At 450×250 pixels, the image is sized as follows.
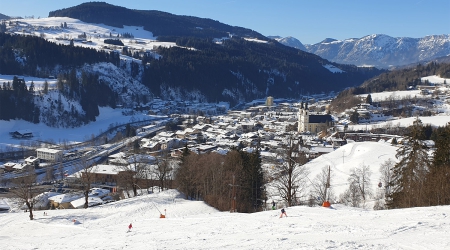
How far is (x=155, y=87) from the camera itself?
11750cm

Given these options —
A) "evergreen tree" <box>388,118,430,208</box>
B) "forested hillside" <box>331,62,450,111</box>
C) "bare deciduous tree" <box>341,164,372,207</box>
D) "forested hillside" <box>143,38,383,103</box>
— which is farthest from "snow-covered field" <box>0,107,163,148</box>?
"evergreen tree" <box>388,118,430,208</box>

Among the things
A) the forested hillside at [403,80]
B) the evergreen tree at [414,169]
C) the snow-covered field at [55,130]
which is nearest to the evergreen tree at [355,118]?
the forested hillside at [403,80]

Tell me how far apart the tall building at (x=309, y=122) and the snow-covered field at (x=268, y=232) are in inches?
2099

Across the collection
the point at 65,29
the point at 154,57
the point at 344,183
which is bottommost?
the point at 344,183

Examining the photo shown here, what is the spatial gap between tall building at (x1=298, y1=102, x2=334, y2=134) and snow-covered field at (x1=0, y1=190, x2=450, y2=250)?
175 ft

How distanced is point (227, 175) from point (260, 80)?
431 feet

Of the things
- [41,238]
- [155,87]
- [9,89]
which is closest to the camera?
[41,238]

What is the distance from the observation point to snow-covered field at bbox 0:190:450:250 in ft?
32.4

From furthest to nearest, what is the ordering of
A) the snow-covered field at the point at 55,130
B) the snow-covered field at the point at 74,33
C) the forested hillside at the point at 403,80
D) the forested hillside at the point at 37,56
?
the snow-covered field at the point at 74,33 < the forested hillside at the point at 403,80 < the forested hillside at the point at 37,56 < the snow-covered field at the point at 55,130

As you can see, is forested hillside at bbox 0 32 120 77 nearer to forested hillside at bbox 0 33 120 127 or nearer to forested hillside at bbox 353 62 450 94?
forested hillside at bbox 0 33 120 127

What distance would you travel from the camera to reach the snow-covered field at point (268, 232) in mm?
9883

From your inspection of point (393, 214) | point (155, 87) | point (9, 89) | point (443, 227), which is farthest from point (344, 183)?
point (155, 87)

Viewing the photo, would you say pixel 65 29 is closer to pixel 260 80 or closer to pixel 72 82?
pixel 260 80

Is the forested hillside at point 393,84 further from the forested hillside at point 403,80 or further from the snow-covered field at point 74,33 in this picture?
the snow-covered field at point 74,33
